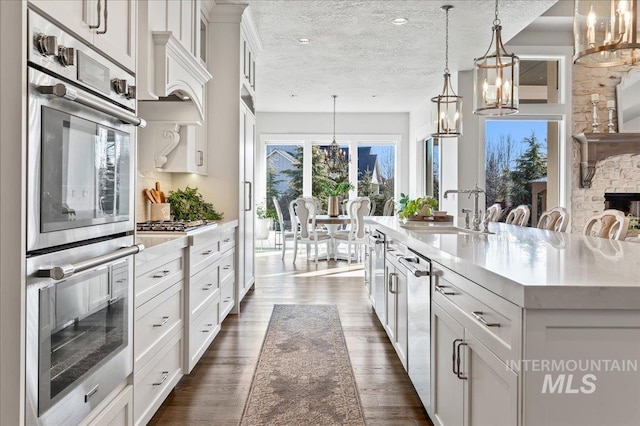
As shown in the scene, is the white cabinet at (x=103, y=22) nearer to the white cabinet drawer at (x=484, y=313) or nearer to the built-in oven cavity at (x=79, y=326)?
the built-in oven cavity at (x=79, y=326)

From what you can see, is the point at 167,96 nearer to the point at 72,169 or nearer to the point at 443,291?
the point at 72,169

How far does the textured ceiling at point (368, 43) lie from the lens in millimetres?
4434

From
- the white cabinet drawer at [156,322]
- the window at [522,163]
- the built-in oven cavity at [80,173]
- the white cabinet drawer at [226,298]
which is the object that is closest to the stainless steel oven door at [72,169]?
the built-in oven cavity at [80,173]

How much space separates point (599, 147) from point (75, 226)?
658 cm

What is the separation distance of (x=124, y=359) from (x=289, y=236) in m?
6.31

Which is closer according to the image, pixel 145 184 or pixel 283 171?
pixel 145 184

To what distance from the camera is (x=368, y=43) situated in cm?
543

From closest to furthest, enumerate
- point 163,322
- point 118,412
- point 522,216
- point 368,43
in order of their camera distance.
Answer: point 118,412 → point 163,322 → point 522,216 → point 368,43

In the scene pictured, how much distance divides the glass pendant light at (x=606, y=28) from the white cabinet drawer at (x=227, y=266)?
272cm

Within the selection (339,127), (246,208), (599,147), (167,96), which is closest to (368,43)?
(246,208)

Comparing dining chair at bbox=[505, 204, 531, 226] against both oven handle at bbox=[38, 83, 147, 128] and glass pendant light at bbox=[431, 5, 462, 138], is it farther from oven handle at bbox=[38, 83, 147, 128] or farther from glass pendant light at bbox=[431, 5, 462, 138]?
oven handle at bbox=[38, 83, 147, 128]

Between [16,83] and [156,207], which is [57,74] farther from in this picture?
[156,207]

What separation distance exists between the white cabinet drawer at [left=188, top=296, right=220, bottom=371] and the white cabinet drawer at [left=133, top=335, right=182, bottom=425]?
0.45ft

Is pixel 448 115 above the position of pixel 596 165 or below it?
above
